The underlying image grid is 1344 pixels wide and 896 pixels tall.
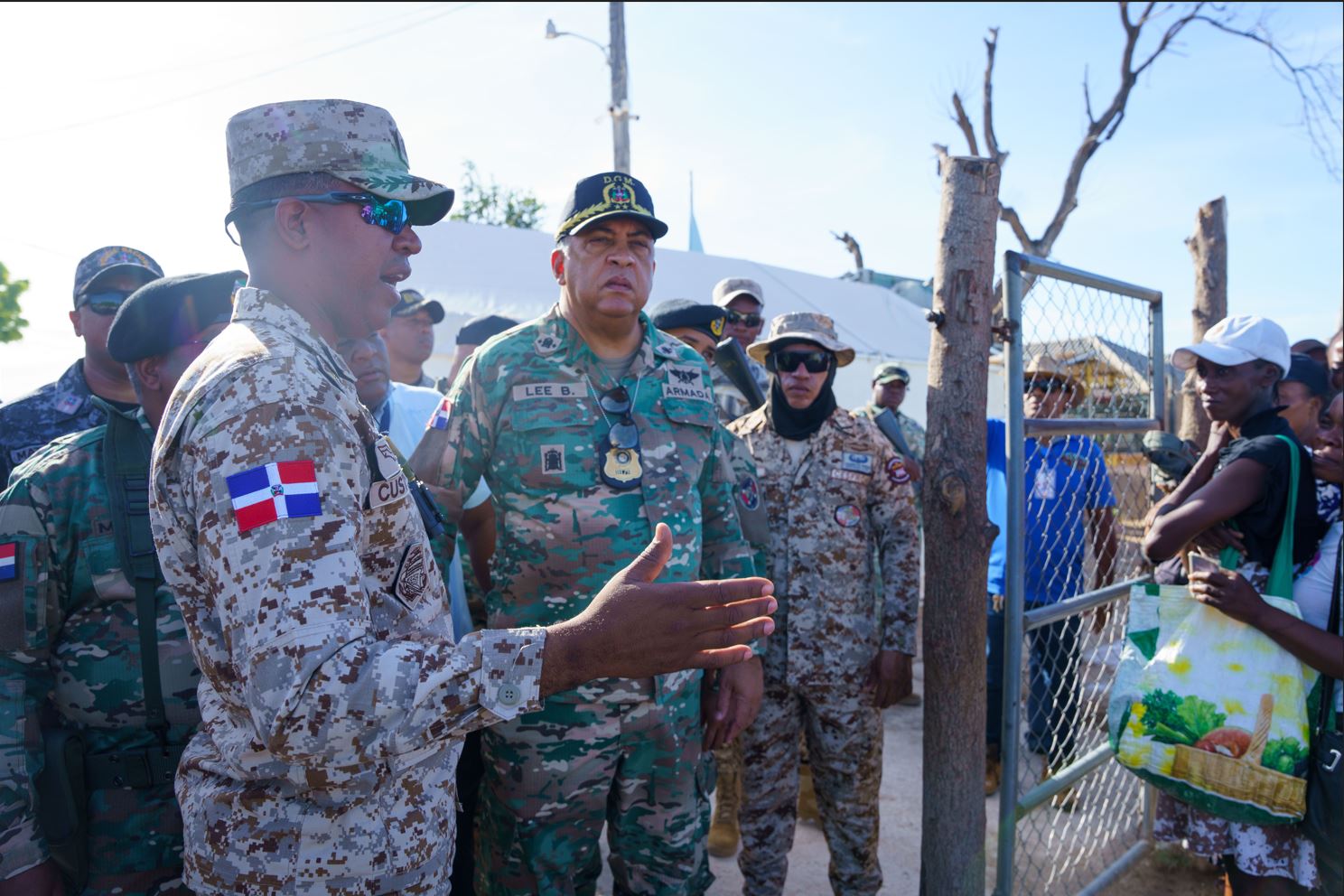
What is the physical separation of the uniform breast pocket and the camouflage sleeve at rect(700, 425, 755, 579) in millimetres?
436

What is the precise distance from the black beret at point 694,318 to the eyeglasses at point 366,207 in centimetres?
244

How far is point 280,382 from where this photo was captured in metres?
1.27

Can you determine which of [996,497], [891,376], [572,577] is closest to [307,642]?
[572,577]

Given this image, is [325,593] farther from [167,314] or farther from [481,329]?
[481,329]

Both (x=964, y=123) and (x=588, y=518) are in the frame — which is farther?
(x=964, y=123)

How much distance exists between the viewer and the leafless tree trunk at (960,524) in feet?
9.04

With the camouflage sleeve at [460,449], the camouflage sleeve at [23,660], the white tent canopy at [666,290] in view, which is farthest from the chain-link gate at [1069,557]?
the white tent canopy at [666,290]

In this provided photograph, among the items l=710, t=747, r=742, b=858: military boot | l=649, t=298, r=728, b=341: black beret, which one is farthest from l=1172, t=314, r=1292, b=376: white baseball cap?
l=710, t=747, r=742, b=858: military boot

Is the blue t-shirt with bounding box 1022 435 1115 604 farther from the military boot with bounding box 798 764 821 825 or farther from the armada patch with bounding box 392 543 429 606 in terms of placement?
the armada patch with bounding box 392 543 429 606

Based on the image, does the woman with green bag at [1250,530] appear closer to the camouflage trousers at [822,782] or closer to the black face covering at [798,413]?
the camouflage trousers at [822,782]

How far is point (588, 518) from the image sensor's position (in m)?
2.39

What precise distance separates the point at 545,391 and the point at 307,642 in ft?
4.60

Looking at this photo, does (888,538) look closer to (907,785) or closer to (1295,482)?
(1295,482)

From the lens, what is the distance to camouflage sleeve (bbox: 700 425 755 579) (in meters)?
2.73
